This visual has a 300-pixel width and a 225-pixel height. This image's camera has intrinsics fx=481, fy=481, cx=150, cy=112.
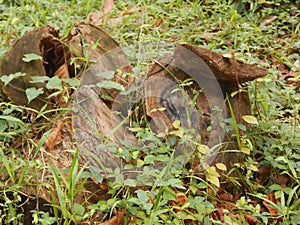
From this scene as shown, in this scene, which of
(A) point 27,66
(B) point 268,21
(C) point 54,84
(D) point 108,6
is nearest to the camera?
(C) point 54,84

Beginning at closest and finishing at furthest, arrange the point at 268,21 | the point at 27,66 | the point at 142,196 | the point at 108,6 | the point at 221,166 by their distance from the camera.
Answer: the point at 142,196, the point at 221,166, the point at 27,66, the point at 268,21, the point at 108,6

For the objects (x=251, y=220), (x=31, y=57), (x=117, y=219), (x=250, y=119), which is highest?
(x=31, y=57)

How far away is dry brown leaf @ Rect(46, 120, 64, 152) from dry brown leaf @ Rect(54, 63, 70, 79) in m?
0.37

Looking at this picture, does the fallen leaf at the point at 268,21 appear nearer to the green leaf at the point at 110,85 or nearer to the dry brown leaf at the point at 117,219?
the green leaf at the point at 110,85

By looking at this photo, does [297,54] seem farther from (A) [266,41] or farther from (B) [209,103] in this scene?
(B) [209,103]

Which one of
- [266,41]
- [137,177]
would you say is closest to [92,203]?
[137,177]

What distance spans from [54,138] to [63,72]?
47cm

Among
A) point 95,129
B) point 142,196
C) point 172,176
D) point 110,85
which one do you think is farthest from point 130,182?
point 110,85

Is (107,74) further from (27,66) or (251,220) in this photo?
(251,220)

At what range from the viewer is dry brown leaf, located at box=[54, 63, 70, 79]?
106 inches

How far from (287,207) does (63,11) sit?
259 cm

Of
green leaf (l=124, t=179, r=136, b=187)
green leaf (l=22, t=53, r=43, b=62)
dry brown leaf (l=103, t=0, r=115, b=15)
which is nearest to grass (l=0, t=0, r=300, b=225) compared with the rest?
green leaf (l=124, t=179, r=136, b=187)

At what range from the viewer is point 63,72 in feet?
8.87

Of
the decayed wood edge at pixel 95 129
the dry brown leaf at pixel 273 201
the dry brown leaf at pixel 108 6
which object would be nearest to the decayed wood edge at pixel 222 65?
the decayed wood edge at pixel 95 129
